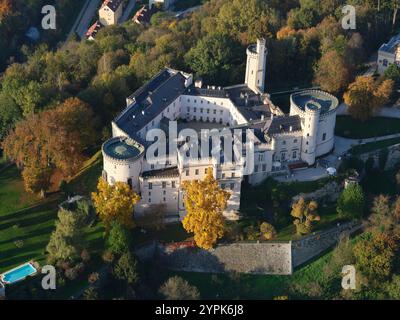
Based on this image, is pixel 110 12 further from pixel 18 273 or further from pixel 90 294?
pixel 90 294

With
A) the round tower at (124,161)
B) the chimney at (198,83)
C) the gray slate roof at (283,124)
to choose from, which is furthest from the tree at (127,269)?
the chimney at (198,83)

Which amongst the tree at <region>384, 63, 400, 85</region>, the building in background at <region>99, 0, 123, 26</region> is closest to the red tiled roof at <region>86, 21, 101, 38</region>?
the building in background at <region>99, 0, 123, 26</region>

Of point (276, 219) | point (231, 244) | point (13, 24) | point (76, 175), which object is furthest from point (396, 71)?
point (13, 24)

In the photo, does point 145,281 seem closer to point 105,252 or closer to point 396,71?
point 105,252

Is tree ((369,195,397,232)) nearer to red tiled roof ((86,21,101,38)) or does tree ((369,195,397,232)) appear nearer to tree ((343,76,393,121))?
tree ((343,76,393,121))

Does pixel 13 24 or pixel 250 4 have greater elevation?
pixel 250 4

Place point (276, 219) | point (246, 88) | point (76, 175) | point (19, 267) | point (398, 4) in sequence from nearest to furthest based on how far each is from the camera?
1. point (19, 267)
2. point (276, 219)
3. point (76, 175)
4. point (246, 88)
5. point (398, 4)

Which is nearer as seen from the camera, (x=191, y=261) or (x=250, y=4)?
(x=191, y=261)

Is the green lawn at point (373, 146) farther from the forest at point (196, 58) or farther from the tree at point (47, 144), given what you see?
the tree at point (47, 144)
